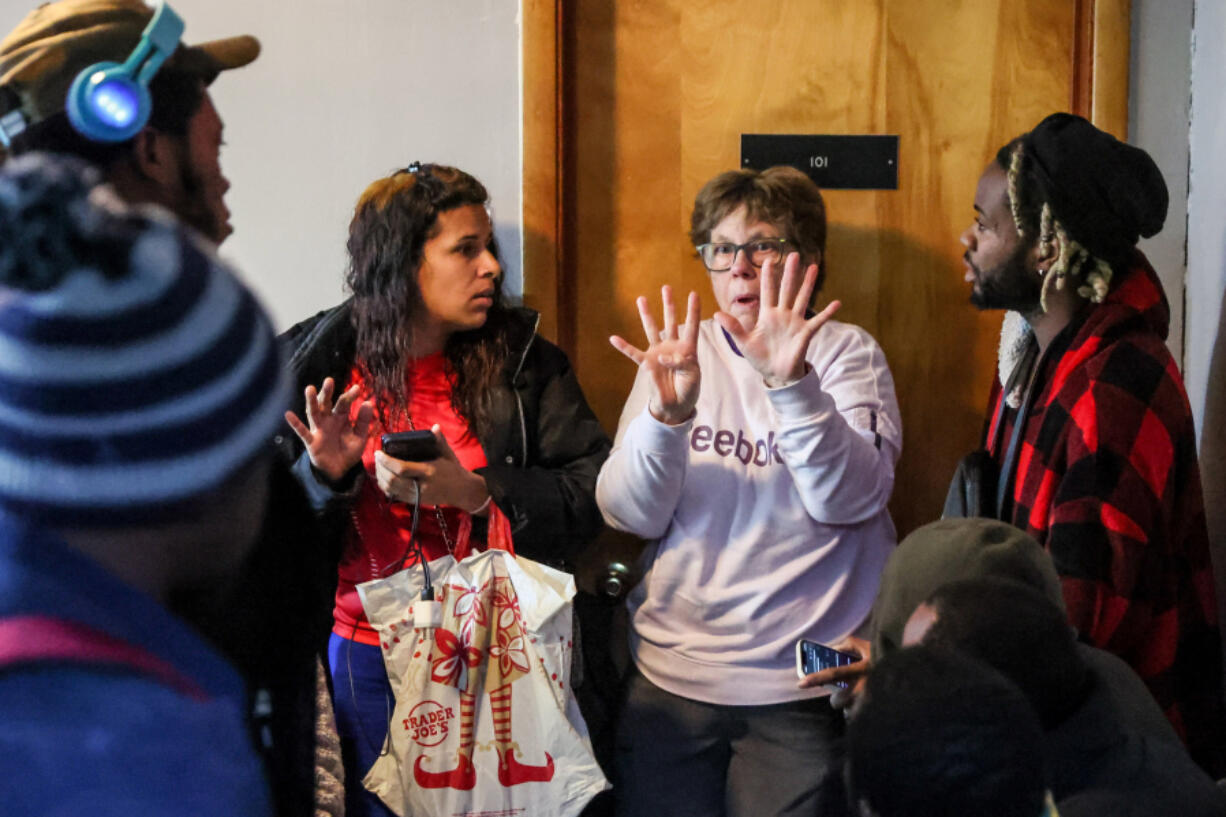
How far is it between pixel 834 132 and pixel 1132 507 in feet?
3.60

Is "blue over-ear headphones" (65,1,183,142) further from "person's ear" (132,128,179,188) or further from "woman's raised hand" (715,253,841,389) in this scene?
"woman's raised hand" (715,253,841,389)

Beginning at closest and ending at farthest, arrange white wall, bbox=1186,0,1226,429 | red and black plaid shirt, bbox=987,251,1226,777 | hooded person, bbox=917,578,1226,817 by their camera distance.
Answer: hooded person, bbox=917,578,1226,817, red and black plaid shirt, bbox=987,251,1226,777, white wall, bbox=1186,0,1226,429

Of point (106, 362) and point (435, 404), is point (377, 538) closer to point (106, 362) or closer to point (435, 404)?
point (435, 404)

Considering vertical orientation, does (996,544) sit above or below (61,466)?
below

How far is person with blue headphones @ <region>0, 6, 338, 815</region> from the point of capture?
2.47 ft

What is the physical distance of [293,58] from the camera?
2.39 meters

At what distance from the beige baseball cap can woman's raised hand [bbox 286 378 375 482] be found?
37.0 inches

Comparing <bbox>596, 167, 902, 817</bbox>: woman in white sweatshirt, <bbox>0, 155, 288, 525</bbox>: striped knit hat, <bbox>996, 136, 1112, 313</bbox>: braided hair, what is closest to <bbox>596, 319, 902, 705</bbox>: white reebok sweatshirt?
<bbox>596, 167, 902, 817</bbox>: woman in white sweatshirt

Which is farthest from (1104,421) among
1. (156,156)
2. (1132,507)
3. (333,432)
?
(156,156)

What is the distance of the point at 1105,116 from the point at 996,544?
55.1 inches

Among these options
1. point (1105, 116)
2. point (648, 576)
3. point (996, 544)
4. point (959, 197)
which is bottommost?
point (648, 576)

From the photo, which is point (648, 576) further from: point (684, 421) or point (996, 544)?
point (996, 544)

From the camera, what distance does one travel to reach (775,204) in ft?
6.88

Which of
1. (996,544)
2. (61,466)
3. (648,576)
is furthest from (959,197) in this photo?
(61,466)
